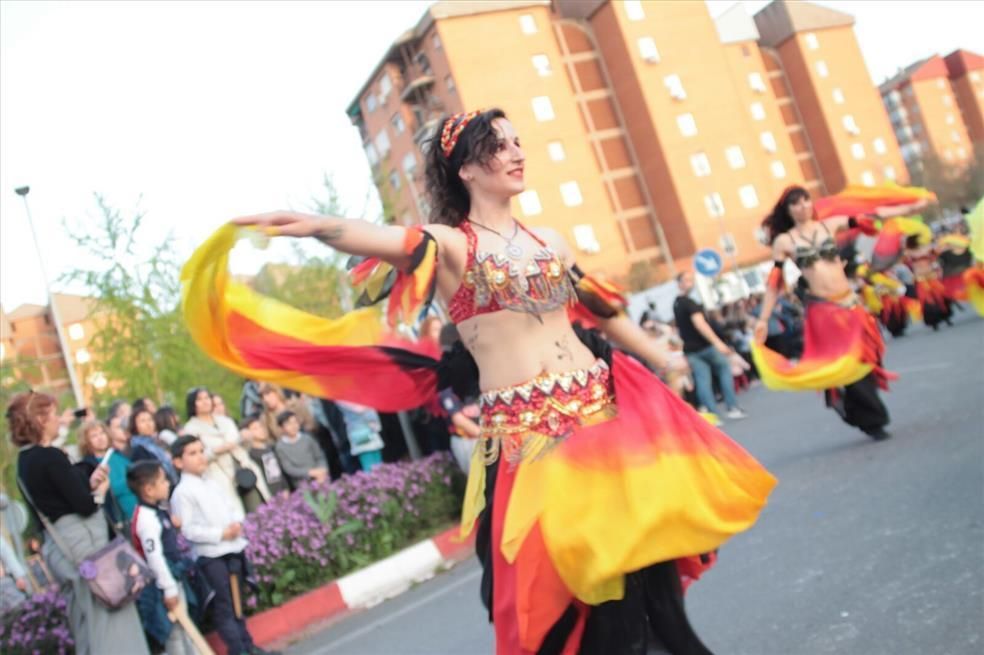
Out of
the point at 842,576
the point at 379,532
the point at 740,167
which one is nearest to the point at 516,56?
the point at 740,167

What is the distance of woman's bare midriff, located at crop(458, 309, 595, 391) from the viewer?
3.43 metres

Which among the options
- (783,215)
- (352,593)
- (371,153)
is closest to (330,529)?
(352,593)

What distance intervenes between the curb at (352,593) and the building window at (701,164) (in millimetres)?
49890

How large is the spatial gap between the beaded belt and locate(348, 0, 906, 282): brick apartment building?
48.0 meters

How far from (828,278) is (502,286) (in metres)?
5.24

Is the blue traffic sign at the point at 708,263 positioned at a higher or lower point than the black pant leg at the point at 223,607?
higher

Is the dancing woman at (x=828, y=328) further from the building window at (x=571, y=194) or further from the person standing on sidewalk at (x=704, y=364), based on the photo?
the building window at (x=571, y=194)

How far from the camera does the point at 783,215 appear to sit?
814cm

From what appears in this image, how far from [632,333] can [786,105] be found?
7239cm

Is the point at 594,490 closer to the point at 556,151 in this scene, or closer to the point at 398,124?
the point at 556,151

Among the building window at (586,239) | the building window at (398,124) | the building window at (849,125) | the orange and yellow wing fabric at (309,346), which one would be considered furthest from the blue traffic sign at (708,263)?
the building window at (849,125)

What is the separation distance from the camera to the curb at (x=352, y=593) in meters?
8.02

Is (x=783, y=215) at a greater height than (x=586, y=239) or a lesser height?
lesser

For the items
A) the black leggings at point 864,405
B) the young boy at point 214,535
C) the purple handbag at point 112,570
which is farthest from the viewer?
the black leggings at point 864,405
